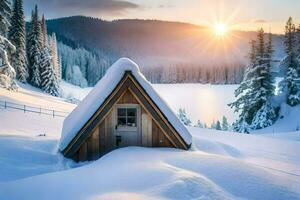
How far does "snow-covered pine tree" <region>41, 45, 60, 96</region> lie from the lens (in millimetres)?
56844

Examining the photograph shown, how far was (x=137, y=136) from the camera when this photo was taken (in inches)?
436

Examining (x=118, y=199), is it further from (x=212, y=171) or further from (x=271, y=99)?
(x=271, y=99)

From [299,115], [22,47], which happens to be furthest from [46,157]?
[22,47]

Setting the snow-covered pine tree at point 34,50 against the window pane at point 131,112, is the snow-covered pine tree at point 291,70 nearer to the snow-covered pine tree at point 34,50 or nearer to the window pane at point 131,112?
the window pane at point 131,112

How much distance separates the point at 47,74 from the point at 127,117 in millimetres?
49427

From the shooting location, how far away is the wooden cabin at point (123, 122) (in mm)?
10492

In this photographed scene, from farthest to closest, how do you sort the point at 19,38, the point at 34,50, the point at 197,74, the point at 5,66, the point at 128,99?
the point at 197,74 → the point at 34,50 → the point at 19,38 → the point at 5,66 → the point at 128,99

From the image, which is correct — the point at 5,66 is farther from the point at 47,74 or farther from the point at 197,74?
the point at 197,74

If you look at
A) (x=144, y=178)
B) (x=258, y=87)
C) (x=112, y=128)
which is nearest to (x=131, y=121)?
(x=112, y=128)

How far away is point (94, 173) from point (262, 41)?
31.2 metres

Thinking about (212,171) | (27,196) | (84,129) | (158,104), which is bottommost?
(27,196)

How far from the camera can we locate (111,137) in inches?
434

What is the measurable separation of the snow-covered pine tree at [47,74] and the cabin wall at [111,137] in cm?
4907

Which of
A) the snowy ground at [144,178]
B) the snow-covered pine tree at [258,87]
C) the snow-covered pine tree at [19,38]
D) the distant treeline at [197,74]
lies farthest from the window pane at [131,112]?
the distant treeline at [197,74]
